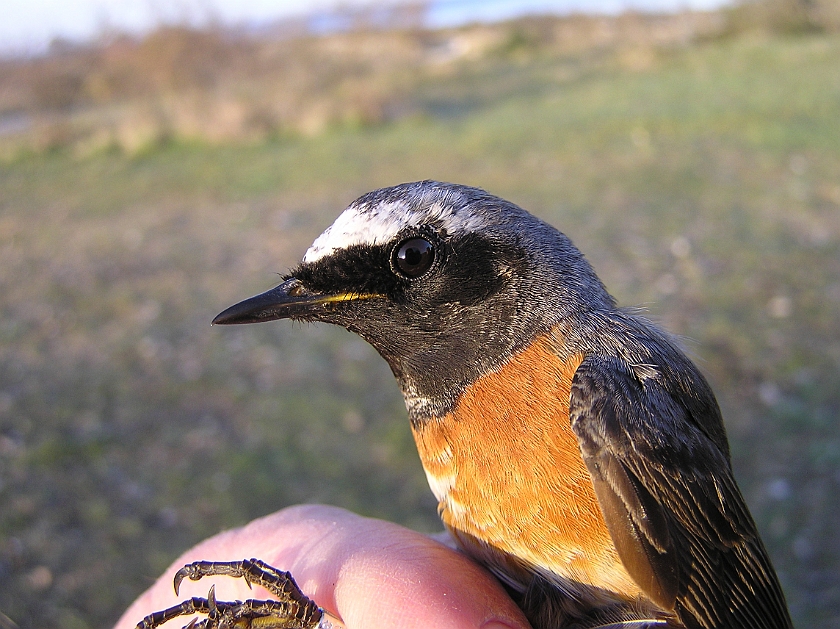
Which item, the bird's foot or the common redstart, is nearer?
the common redstart

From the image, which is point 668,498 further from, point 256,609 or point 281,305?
point 256,609

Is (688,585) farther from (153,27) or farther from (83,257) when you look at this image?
(153,27)

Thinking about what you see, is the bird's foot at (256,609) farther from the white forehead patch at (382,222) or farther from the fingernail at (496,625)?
the white forehead patch at (382,222)

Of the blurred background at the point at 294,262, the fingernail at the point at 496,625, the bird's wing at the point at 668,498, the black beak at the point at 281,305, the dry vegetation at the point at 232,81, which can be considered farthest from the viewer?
the dry vegetation at the point at 232,81

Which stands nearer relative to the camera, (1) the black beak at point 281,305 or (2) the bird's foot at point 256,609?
(1) the black beak at point 281,305

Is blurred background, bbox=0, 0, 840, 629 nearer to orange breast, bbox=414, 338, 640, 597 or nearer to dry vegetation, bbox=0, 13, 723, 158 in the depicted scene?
dry vegetation, bbox=0, 13, 723, 158

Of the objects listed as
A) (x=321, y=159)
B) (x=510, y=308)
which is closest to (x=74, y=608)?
(x=510, y=308)

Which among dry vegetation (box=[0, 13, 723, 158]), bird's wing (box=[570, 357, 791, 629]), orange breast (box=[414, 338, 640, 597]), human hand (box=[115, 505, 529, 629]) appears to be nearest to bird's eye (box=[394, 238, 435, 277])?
orange breast (box=[414, 338, 640, 597])

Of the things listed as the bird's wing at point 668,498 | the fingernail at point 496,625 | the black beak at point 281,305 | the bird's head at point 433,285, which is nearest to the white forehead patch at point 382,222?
the bird's head at point 433,285
